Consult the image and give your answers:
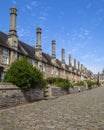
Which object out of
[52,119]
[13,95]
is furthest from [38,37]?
[52,119]

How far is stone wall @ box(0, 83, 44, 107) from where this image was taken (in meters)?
16.1

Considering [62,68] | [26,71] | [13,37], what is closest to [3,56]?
[13,37]

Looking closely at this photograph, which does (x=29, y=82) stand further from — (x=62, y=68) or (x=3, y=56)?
(x=62, y=68)

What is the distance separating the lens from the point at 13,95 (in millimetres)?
17703

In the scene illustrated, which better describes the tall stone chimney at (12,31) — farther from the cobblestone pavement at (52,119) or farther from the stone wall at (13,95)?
the cobblestone pavement at (52,119)

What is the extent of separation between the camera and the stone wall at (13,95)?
16.1 m

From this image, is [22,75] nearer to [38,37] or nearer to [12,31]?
[12,31]

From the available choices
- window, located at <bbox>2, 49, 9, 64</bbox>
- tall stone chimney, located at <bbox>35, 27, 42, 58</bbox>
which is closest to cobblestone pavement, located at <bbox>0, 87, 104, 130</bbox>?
window, located at <bbox>2, 49, 9, 64</bbox>

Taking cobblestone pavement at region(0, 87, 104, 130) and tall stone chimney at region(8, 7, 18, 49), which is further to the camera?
tall stone chimney at region(8, 7, 18, 49)

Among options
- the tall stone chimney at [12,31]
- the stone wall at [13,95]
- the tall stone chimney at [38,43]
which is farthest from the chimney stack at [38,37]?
the stone wall at [13,95]

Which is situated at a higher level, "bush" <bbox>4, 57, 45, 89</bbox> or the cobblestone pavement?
"bush" <bbox>4, 57, 45, 89</bbox>

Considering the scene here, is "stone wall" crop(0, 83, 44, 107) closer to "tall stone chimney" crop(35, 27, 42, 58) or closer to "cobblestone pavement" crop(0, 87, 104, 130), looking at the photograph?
"cobblestone pavement" crop(0, 87, 104, 130)

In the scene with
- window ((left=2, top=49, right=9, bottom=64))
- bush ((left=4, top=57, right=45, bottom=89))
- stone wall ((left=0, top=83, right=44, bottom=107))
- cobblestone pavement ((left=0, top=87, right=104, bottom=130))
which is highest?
window ((left=2, top=49, right=9, bottom=64))

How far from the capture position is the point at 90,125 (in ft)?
27.7
